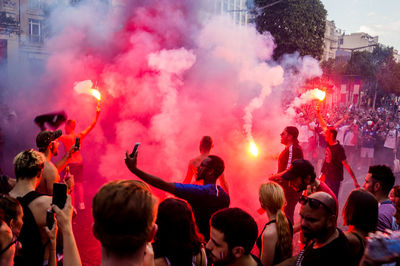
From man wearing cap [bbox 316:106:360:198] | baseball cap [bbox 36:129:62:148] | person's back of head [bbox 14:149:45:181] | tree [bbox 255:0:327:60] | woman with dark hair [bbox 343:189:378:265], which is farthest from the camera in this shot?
tree [bbox 255:0:327:60]

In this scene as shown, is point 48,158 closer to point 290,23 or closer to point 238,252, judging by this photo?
point 238,252

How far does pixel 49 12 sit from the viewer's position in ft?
30.8

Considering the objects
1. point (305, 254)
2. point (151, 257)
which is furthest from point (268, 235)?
point (151, 257)

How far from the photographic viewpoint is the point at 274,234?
2.83 m

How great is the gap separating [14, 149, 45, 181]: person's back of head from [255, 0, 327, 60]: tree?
79.3 feet

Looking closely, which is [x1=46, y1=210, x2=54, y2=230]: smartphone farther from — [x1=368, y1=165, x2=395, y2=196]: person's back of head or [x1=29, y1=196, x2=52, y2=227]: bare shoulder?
[x1=368, y1=165, x2=395, y2=196]: person's back of head

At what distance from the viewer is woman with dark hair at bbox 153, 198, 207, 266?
7.42 ft

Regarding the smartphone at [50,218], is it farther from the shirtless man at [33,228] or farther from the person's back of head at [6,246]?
the shirtless man at [33,228]

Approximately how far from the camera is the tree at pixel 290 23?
25.0 meters

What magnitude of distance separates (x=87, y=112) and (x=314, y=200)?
313 inches

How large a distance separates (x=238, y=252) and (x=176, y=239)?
16.7 inches

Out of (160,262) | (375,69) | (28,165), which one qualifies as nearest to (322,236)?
(160,262)

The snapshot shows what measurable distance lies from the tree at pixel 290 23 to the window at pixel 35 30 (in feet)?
56.9

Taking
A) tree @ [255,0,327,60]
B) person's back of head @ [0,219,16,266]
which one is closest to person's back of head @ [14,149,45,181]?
person's back of head @ [0,219,16,266]
